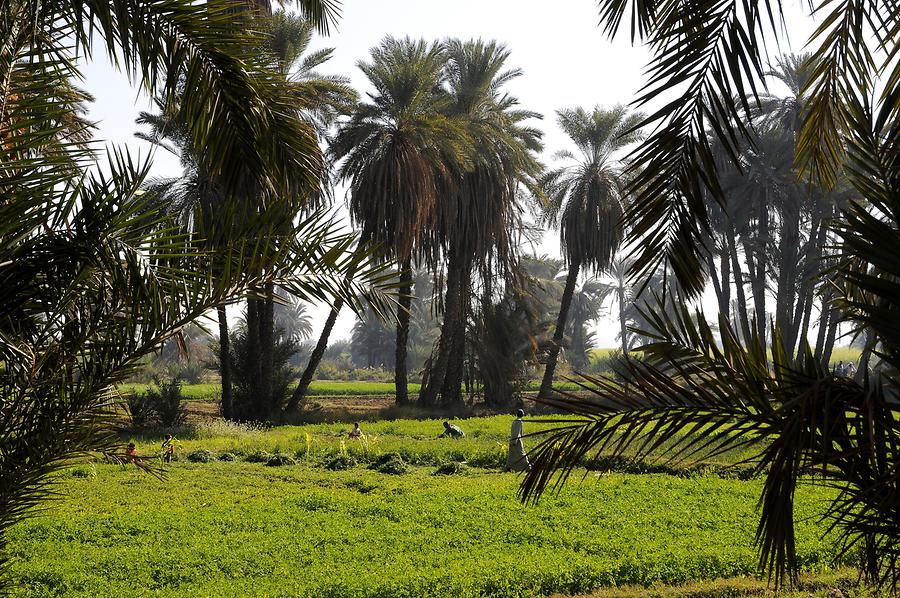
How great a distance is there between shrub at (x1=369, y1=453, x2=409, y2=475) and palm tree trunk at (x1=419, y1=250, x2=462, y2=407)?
12.2m

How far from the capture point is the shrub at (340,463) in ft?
49.6

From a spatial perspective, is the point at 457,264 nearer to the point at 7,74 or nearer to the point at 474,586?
the point at 474,586

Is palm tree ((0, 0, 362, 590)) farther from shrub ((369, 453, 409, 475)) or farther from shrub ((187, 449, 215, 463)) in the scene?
shrub ((187, 449, 215, 463))

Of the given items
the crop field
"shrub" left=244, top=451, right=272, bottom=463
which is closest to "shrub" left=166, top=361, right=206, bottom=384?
"shrub" left=244, top=451, right=272, bottom=463

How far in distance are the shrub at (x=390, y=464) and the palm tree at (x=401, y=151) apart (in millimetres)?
9180

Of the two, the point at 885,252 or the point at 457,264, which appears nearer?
the point at 885,252

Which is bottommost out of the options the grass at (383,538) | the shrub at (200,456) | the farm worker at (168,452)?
the grass at (383,538)

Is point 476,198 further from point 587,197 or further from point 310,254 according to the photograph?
point 310,254

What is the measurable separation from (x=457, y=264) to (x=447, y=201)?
240cm

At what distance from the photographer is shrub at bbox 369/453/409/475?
47.7ft

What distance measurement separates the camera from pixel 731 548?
8.64 meters

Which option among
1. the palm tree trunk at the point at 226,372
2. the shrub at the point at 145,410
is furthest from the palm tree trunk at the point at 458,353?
the shrub at the point at 145,410

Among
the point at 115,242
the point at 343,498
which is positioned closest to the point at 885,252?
the point at 115,242

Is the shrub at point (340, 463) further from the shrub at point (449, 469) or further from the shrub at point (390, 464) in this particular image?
the shrub at point (449, 469)
